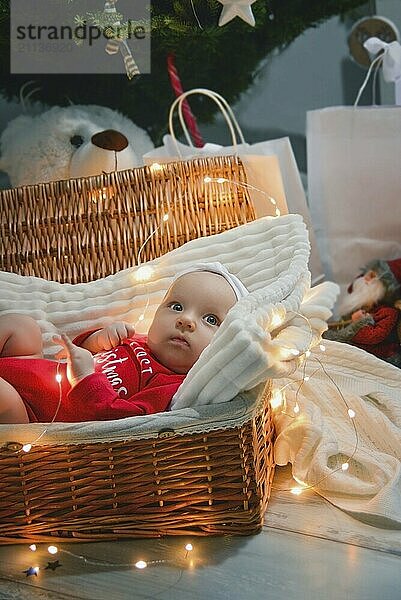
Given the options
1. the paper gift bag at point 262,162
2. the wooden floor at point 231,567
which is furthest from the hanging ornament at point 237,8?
the wooden floor at point 231,567

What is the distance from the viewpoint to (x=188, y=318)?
4.51 ft

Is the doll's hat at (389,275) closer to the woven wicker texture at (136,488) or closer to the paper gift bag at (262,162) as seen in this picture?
the paper gift bag at (262,162)

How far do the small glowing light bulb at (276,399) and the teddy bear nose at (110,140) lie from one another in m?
0.71

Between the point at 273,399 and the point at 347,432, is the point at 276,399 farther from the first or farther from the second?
the point at 347,432

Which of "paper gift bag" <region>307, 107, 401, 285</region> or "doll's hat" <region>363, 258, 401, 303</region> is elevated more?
"paper gift bag" <region>307, 107, 401, 285</region>

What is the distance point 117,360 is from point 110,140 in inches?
24.7

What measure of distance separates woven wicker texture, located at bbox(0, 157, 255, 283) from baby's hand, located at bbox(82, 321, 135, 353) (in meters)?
0.22

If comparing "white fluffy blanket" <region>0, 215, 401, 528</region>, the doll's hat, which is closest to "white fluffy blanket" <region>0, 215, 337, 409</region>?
"white fluffy blanket" <region>0, 215, 401, 528</region>

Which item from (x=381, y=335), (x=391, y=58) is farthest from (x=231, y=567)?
(x=391, y=58)

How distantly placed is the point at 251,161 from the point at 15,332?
670 millimetres

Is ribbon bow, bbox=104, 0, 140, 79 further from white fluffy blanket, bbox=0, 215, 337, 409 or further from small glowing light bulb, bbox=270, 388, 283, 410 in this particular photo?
small glowing light bulb, bbox=270, 388, 283, 410

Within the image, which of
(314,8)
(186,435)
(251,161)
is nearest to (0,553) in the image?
(186,435)

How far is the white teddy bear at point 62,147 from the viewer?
1.87 metres

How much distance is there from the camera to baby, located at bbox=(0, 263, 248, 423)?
1.20 meters
